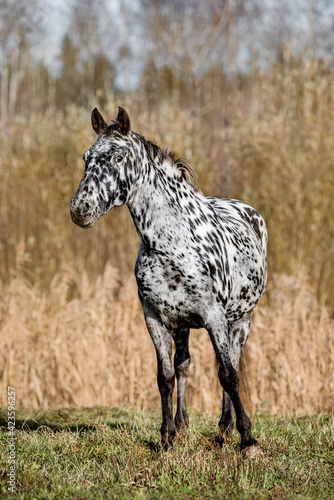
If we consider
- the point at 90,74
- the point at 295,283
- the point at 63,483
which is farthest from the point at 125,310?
the point at 90,74

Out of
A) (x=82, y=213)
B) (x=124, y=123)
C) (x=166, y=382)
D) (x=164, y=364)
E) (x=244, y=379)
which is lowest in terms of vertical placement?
(x=244, y=379)

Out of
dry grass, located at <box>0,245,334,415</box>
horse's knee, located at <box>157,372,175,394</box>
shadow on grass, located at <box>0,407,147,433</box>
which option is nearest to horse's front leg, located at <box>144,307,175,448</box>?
horse's knee, located at <box>157,372,175,394</box>

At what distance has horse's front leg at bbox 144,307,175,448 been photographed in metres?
3.77

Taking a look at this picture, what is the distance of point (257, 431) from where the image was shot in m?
4.67

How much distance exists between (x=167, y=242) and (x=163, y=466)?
4.45 ft

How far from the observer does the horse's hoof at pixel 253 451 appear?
12.2 ft

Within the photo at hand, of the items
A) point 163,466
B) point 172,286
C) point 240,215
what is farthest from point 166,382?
point 240,215

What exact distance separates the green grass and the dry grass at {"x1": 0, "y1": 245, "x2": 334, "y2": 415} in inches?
62.5

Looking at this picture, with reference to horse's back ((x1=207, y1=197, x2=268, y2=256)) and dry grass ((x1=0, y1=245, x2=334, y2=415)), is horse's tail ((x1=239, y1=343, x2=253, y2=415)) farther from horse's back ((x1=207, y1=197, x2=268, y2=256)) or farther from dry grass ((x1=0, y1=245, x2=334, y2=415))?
dry grass ((x1=0, y1=245, x2=334, y2=415))

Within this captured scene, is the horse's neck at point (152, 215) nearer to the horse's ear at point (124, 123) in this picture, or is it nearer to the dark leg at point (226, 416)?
the horse's ear at point (124, 123)

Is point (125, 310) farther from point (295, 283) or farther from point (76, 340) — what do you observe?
point (295, 283)

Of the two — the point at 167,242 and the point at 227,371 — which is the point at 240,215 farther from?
the point at 227,371

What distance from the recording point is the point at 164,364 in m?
3.84

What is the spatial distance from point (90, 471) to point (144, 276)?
1239 millimetres
